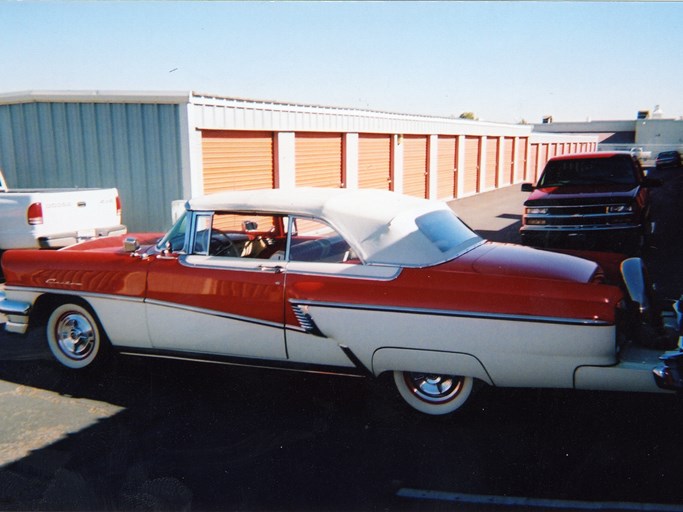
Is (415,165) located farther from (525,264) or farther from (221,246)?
(525,264)

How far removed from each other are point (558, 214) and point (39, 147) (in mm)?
9509

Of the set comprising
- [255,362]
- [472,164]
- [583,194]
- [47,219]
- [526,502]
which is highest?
[472,164]

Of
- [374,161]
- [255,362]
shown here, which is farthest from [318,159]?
[255,362]

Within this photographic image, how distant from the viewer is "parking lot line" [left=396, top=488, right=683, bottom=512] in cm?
339

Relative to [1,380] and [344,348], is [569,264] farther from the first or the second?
[1,380]

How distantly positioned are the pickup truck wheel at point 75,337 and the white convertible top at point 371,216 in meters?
1.32

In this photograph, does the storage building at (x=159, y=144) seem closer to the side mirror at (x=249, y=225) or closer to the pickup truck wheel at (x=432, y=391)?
the side mirror at (x=249, y=225)

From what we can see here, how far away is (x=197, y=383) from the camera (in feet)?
17.5

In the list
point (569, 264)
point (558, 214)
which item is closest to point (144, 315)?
point (569, 264)

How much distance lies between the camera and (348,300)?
4352 mm

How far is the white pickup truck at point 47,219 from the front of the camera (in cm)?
921

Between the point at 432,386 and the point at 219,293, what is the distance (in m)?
1.67

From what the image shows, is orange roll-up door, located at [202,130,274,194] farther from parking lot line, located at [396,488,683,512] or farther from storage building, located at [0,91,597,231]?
parking lot line, located at [396,488,683,512]

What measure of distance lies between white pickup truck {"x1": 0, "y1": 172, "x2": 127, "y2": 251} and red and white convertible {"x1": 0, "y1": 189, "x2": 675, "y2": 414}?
12.5 feet
